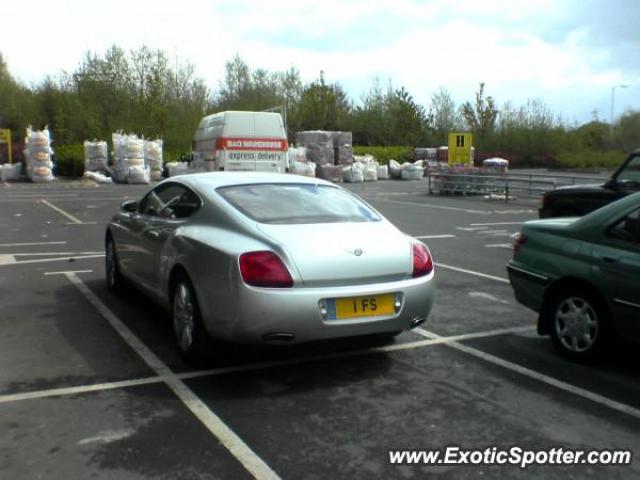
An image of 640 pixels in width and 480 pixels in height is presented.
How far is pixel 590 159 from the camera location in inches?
1848

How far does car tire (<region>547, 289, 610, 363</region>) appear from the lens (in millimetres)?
5020

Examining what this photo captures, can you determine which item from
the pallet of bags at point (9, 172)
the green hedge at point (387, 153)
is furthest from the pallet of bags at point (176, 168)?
the green hedge at point (387, 153)

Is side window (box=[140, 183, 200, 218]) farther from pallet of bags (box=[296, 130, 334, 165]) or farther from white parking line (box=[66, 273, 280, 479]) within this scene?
pallet of bags (box=[296, 130, 334, 165])

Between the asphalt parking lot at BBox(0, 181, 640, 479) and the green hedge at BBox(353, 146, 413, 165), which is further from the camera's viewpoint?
the green hedge at BBox(353, 146, 413, 165)

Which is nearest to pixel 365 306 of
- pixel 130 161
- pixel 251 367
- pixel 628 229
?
pixel 251 367

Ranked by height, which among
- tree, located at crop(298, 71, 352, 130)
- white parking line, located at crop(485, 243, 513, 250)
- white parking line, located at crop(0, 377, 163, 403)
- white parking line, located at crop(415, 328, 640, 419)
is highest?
tree, located at crop(298, 71, 352, 130)

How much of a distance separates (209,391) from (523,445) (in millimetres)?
2040

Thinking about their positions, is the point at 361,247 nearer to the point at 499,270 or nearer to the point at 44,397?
the point at 44,397

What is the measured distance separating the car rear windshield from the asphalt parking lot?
3.49 feet

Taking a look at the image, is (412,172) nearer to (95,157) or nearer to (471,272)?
(95,157)

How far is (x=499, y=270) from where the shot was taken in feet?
30.7

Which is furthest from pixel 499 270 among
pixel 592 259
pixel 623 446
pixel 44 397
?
pixel 44 397

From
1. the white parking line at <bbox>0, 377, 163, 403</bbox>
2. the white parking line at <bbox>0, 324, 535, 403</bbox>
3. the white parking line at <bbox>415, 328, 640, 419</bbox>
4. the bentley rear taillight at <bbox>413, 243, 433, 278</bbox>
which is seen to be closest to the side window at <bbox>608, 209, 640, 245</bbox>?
the white parking line at <bbox>415, 328, 640, 419</bbox>

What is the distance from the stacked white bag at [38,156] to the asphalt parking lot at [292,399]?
82.9 ft
